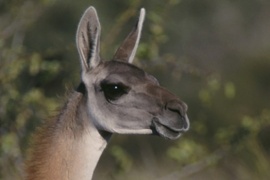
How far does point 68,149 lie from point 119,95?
556 mm

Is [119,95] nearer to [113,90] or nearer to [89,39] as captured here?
[113,90]

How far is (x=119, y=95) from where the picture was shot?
959cm

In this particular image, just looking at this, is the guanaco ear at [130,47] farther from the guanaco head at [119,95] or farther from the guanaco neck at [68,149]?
the guanaco neck at [68,149]

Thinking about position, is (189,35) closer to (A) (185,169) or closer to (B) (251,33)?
(B) (251,33)

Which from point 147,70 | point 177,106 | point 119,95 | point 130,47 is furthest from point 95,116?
point 147,70

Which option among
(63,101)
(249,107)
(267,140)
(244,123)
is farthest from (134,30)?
(249,107)

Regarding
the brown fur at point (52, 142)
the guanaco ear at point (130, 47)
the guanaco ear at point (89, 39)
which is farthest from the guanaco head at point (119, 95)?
the guanaco ear at point (130, 47)

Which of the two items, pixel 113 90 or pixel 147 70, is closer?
pixel 113 90

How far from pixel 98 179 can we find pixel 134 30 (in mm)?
7045

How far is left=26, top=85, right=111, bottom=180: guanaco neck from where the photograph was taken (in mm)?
9359

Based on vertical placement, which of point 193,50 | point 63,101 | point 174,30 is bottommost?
point 193,50

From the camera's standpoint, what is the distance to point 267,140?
22812 millimetres

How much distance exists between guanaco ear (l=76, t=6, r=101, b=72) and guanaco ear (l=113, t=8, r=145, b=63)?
0.39 m

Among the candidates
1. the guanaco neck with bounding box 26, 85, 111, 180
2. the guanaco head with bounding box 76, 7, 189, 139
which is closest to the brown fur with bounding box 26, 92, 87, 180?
the guanaco neck with bounding box 26, 85, 111, 180
